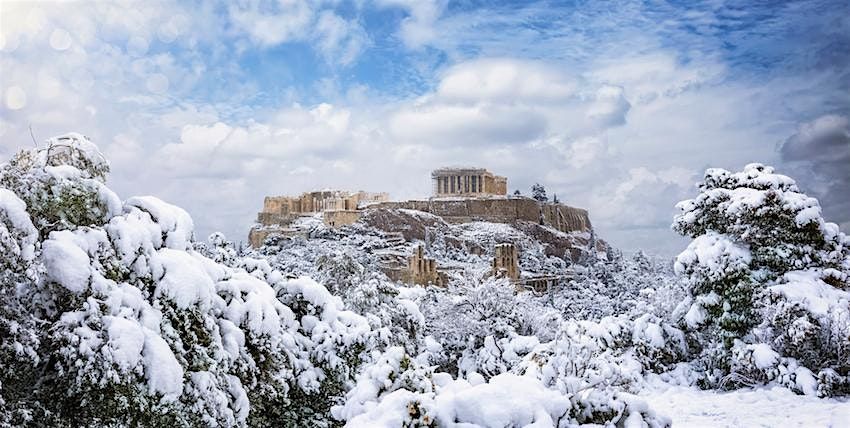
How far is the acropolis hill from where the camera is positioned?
2051 inches

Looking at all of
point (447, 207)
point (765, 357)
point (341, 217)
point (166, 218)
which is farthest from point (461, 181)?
point (166, 218)

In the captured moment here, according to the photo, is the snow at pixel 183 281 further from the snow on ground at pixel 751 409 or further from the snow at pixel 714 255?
the snow at pixel 714 255

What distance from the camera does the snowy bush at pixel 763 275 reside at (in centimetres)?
802

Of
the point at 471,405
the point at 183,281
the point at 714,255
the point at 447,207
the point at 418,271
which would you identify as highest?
the point at 447,207

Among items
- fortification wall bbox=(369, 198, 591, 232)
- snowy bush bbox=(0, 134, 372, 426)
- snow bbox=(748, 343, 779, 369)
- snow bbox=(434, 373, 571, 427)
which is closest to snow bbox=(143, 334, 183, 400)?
snowy bush bbox=(0, 134, 372, 426)

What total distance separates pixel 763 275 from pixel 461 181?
4934 centimetres

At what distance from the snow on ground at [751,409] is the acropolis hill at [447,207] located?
42.8 m

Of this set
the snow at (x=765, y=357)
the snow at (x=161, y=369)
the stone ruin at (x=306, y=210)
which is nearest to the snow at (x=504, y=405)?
the snow at (x=161, y=369)

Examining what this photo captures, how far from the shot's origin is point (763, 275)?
29.4 feet

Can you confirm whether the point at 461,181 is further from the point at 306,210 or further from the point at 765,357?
the point at 765,357

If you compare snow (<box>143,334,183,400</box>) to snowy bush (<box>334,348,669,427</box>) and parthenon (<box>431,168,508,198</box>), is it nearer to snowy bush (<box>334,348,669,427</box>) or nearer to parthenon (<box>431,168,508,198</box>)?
snowy bush (<box>334,348,669,427</box>)

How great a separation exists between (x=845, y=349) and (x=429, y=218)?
141 feet

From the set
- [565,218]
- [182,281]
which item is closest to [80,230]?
[182,281]

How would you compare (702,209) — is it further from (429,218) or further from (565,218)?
(565,218)
